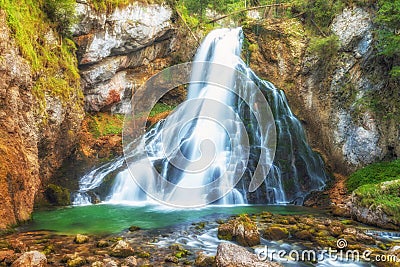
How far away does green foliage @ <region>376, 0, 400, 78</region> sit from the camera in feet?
39.0

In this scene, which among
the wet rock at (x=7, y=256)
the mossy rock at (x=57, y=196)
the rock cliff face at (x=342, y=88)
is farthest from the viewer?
the rock cliff face at (x=342, y=88)

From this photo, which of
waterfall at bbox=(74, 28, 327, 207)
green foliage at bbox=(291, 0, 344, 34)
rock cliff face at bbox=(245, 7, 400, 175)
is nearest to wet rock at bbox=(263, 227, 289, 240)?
waterfall at bbox=(74, 28, 327, 207)

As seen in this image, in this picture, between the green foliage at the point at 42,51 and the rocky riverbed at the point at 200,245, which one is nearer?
the rocky riverbed at the point at 200,245

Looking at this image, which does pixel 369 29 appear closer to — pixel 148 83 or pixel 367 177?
pixel 367 177

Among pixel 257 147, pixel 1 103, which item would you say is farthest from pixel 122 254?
pixel 257 147

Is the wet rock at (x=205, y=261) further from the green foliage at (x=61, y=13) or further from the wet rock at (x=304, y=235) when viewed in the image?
the green foliage at (x=61, y=13)

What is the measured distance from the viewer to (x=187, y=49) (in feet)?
65.4

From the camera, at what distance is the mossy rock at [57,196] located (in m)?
11.2

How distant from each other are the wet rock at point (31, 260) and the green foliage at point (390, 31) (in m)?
12.6

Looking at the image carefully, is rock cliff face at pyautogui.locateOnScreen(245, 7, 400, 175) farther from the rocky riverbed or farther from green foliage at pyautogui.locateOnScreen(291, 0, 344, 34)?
the rocky riverbed

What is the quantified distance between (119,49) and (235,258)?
45.2ft

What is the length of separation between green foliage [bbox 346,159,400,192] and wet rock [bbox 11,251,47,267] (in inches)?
430

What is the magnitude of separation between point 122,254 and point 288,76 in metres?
14.1

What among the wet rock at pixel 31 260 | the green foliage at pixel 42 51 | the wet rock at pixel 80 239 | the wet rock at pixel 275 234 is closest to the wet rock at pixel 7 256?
the wet rock at pixel 31 260
